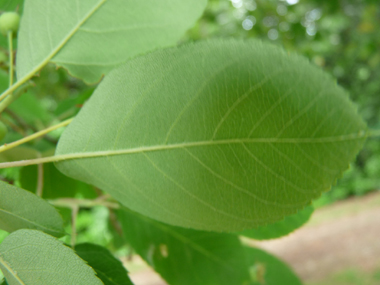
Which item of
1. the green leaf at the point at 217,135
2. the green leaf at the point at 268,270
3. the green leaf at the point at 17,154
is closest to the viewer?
the green leaf at the point at 217,135

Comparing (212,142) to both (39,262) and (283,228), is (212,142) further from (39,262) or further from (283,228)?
(283,228)

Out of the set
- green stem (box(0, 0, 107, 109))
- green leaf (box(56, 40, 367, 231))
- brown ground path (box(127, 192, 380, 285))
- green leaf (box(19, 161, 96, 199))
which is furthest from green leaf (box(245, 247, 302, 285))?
brown ground path (box(127, 192, 380, 285))

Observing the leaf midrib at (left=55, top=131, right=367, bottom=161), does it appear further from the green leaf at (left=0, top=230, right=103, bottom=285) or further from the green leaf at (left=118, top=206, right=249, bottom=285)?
the green leaf at (left=118, top=206, right=249, bottom=285)

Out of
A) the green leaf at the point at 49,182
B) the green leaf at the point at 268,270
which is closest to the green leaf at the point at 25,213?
the green leaf at the point at 49,182

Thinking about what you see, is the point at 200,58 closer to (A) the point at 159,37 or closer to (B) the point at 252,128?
(B) the point at 252,128

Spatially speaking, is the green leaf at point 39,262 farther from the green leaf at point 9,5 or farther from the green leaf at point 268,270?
the green leaf at point 268,270

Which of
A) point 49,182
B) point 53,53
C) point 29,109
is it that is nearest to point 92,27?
point 53,53

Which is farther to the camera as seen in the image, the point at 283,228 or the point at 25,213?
the point at 283,228
